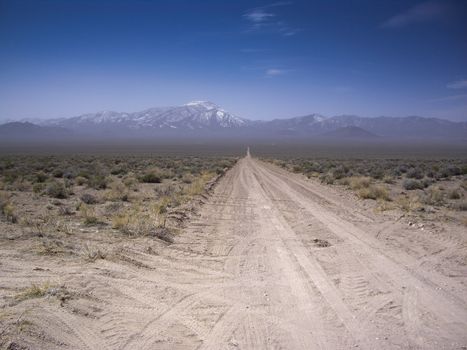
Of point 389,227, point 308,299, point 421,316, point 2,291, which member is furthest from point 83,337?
point 389,227

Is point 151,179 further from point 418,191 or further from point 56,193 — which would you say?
point 418,191

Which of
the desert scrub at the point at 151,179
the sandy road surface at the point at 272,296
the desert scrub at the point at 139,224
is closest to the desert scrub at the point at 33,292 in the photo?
the sandy road surface at the point at 272,296

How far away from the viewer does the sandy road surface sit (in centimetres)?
540

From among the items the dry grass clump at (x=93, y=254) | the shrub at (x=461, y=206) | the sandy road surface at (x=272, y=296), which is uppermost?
the dry grass clump at (x=93, y=254)

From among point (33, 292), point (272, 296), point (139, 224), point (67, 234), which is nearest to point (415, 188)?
point (139, 224)

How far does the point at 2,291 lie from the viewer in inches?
254

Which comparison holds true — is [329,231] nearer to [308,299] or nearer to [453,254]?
[453,254]

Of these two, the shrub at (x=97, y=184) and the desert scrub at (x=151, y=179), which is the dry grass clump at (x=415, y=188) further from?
the shrub at (x=97, y=184)

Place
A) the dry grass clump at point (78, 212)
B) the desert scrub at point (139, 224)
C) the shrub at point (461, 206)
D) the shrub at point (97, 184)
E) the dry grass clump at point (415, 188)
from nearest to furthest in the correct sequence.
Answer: the dry grass clump at point (78, 212) → the desert scrub at point (139, 224) → the shrub at point (461, 206) → the dry grass clump at point (415, 188) → the shrub at point (97, 184)

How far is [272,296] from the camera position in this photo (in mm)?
6852

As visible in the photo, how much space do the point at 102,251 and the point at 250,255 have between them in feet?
11.5

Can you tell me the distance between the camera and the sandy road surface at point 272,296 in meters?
5.40

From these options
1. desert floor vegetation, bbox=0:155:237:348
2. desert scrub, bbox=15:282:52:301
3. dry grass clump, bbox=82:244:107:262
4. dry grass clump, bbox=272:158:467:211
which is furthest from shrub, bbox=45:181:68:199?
dry grass clump, bbox=272:158:467:211

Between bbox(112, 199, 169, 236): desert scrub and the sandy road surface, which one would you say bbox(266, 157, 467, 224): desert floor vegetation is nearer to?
the sandy road surface
